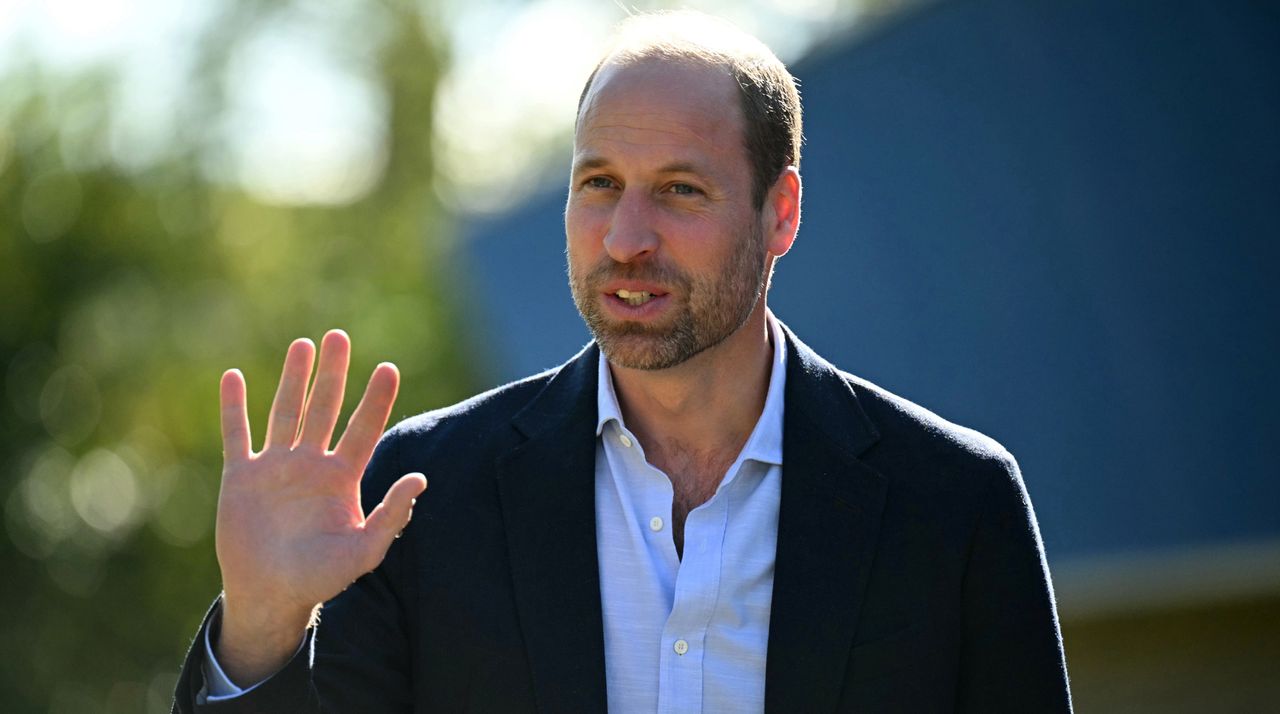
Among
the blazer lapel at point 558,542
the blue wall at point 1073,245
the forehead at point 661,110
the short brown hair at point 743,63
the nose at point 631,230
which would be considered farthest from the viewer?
the blue wall at point 1073,245

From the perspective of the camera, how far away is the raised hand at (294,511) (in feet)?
8.73

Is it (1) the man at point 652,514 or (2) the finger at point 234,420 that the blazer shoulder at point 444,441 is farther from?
(2) the finger at point 234,420

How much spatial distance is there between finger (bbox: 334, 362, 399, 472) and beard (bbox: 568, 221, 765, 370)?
1.36ft

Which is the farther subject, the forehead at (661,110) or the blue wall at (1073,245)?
the blue wall at (1073,245)

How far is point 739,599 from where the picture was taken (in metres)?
2.99

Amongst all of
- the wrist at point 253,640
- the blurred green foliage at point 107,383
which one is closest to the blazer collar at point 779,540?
the wrist at point 253,640

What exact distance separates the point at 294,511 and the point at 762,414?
992 millimetres

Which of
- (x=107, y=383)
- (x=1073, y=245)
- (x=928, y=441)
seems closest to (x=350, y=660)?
(x=928, y=441)

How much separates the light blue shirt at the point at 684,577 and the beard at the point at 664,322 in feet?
0.60

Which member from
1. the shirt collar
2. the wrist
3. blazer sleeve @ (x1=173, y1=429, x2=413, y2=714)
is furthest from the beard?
the wrist

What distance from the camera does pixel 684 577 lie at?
297 cm

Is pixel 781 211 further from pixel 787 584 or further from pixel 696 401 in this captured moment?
pixel 787 584

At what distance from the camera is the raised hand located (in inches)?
105

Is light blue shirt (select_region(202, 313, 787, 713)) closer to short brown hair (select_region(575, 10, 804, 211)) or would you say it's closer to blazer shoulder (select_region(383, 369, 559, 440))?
blazer shoulder (select_region(383, 369, 559, 440))
